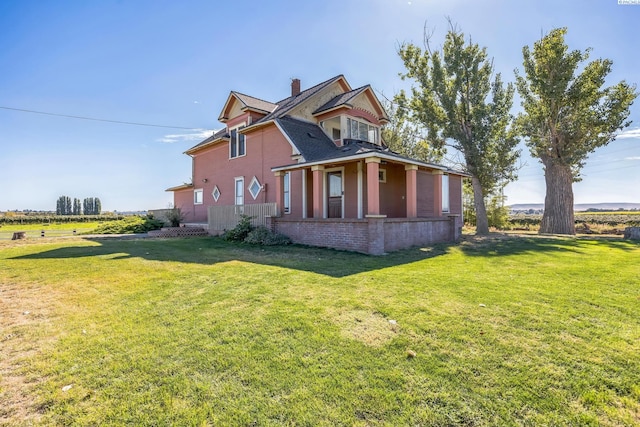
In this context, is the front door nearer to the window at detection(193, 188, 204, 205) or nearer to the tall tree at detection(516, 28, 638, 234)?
the window at detection(193, 188, 204, 205)

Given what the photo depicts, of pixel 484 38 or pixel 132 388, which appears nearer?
pixel 132 388

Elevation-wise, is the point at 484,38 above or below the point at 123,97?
above

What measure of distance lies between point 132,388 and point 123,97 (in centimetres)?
2347

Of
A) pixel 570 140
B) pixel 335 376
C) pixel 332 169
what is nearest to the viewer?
pixel 335 376

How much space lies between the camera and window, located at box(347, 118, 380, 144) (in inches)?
645

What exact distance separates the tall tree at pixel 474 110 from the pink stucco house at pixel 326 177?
225cm

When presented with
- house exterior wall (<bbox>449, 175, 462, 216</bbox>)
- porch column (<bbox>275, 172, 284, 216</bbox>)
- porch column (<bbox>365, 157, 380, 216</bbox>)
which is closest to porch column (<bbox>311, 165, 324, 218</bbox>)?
porch column (<bbox>275, 172, 284, 216</bbox>)

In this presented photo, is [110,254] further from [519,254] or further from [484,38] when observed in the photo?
[484,38]

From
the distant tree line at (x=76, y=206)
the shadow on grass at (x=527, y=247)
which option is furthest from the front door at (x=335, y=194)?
the distant tree line at (x=76, y=206)

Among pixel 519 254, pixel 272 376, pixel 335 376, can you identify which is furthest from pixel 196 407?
pixel 519 254

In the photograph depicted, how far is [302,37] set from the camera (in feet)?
50.4

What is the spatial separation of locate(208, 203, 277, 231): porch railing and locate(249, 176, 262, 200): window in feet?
6.25

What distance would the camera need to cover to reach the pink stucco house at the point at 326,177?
11.1 meters

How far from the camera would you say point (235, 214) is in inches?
608
